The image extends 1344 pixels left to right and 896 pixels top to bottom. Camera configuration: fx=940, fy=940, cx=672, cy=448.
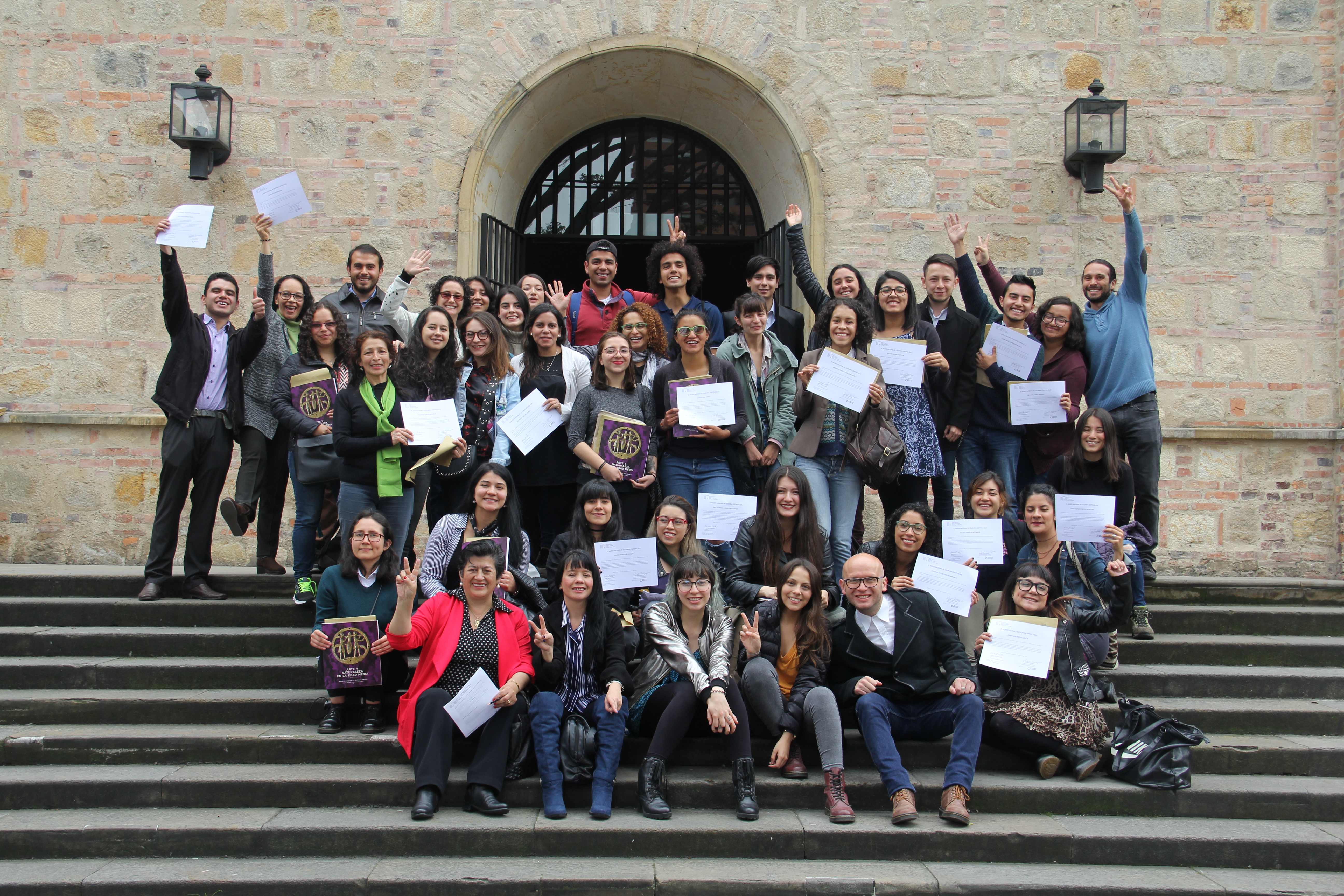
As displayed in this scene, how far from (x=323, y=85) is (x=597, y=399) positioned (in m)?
4.94

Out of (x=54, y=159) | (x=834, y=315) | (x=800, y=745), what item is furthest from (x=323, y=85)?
Result: (x=800, y=745)

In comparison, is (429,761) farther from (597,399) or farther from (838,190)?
(838,190)

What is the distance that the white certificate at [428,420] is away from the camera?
5.76 m

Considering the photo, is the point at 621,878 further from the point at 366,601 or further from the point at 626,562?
the point at 366,601

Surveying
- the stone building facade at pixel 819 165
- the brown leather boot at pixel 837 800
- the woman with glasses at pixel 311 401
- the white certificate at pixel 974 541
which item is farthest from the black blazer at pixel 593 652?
the stone building facade at pixel 819 165

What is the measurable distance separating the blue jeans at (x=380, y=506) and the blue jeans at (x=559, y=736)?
147 cm

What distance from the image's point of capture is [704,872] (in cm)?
434

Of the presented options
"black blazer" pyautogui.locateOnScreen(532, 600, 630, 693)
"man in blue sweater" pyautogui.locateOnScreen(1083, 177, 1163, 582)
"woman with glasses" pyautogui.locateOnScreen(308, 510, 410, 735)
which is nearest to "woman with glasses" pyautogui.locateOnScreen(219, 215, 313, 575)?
"woman with glasses" pyautogui.locateOnScreen(308, 510, 410, 735)

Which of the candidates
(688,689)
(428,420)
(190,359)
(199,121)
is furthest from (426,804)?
(199,121)

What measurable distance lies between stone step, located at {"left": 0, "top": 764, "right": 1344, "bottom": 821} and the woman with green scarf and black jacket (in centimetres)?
149

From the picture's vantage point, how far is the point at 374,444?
5.77m

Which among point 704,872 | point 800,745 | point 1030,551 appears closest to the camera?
point 704,872

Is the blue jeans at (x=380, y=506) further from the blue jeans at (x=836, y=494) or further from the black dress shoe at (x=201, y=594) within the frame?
the blue jeans at (x=836, y=494)

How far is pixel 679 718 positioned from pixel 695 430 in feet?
6.31
